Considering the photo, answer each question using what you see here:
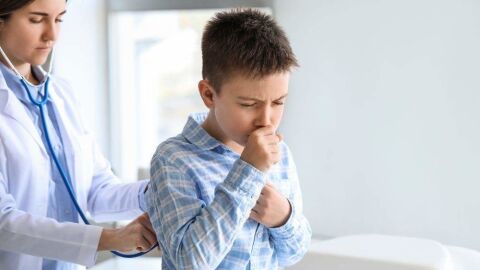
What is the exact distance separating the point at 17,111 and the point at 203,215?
2.06 feet

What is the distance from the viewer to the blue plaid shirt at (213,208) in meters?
0.99

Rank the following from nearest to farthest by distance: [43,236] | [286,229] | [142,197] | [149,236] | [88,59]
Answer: [286,229] → [149,236] → [43,236] → [142,197] → [88,59]

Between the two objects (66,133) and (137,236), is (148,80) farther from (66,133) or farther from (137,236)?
(137,236)

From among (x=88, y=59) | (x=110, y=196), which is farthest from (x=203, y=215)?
(x=88, y=59)

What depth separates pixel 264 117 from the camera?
105 centimetres

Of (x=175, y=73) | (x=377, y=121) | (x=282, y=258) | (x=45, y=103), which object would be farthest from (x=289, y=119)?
(x=282, y=258)

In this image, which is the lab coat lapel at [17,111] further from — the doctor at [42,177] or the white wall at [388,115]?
the white wall at [388,115]

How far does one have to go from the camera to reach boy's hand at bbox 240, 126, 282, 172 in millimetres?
1015

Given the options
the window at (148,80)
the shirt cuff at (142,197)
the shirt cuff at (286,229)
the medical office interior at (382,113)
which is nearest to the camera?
the shirt cuff at (286,229)

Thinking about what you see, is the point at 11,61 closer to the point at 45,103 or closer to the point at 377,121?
the point at 45,103

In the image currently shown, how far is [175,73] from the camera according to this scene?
298cm

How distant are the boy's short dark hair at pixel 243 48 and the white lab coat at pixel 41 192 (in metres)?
0.48

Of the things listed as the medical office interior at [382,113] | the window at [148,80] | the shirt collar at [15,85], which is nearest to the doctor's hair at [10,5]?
the shirt collar at [15,85]

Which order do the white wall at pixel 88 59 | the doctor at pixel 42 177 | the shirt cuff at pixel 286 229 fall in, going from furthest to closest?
1. the white wall at pixel 88 59
2. the doctor at pixel 42 177
3. the shirt cuff at pixel 286 229
